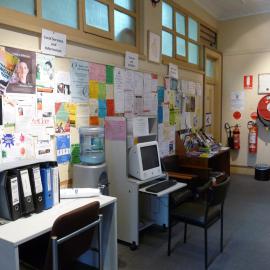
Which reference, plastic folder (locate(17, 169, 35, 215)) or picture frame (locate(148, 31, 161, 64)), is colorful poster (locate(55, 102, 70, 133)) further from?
picture frame (locate(148, 31, 161, 64))

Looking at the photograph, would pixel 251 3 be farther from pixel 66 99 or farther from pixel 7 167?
pixel 7 167

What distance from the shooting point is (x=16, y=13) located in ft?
8.13

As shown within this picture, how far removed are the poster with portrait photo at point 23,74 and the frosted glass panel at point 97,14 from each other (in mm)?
952

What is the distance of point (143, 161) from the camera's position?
313 centimetres

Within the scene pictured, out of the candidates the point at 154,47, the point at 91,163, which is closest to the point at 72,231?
the point at 91,163

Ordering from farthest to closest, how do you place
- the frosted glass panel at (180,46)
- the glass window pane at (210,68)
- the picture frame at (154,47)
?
the glass window pane at (210,68) < the frosted glass panel at (180,46) < the picture frame at (154,47)

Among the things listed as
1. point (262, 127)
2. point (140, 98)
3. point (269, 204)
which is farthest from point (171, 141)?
point (262, 127)

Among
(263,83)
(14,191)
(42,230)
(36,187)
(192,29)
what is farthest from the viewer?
(263,83)

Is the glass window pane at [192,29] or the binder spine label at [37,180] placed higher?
the glass window pane at [192,29]

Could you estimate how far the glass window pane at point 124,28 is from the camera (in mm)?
3660

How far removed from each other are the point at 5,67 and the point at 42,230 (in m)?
1.29

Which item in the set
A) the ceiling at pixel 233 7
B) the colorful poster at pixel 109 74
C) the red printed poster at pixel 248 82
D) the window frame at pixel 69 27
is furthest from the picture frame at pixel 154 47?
the red printed poster at pixel 248 82

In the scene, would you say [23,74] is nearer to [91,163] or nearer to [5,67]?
[5,67]

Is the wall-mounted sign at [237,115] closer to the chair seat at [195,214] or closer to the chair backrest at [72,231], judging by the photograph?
the chair seat at [195,214]
